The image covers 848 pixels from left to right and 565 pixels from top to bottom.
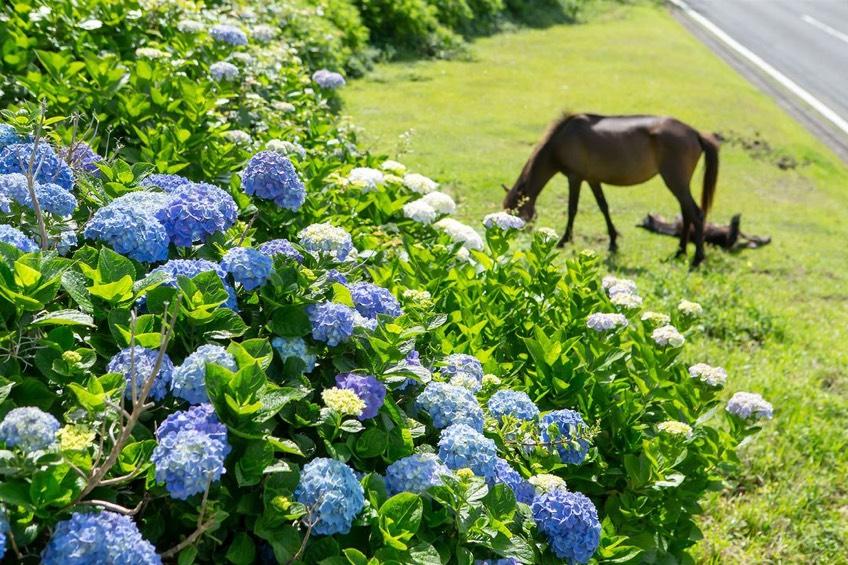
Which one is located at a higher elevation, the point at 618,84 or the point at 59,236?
the point at 59,236

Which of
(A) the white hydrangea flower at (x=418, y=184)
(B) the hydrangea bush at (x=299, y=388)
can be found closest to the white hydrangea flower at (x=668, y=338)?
(B) the hydrangea bush at (x=299, y=388)

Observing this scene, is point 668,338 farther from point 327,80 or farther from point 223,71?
point 327,80

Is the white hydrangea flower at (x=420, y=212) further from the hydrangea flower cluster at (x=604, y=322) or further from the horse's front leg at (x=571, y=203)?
the horse's front leg at (x=571, y=203)

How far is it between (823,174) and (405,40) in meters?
6.77

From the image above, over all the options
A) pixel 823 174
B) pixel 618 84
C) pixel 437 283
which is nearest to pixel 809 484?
pixel 437 283

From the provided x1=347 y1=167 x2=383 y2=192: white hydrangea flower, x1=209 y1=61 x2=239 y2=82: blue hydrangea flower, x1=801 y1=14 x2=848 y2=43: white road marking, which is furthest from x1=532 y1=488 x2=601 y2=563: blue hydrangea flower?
x1=801 y1=14 x2=848 y2=43: white road marking

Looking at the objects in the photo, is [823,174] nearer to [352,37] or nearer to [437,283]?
[352,37]

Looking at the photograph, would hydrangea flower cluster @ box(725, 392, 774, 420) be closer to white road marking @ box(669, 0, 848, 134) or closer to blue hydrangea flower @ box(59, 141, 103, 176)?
blue hydrangea flower @ box(59, 141, 103, 176)

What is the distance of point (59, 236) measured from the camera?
1.97 metres

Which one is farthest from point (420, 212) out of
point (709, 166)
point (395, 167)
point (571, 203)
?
point (709, 166)

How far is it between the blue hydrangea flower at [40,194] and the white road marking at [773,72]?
41.8 ft

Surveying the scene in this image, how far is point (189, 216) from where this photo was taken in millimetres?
1982

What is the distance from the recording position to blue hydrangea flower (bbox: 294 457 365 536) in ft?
5.12

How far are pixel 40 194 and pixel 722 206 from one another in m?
7.94
